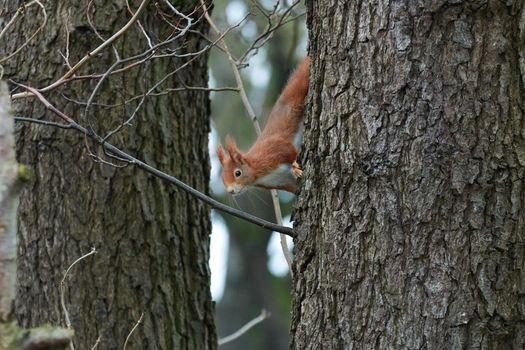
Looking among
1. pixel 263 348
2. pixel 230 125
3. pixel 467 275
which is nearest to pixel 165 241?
pixel 467 275

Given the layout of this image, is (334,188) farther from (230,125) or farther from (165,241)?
(230,125)

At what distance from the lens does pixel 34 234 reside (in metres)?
3.75

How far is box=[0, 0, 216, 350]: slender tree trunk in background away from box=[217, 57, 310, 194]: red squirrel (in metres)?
0.56

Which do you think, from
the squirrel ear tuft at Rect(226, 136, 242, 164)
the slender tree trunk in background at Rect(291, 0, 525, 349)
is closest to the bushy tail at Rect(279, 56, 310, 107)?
the squirrel ear tuft at Rect(226, 136, 242, 164)

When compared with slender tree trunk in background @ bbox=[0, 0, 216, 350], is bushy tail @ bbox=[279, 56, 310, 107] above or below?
above

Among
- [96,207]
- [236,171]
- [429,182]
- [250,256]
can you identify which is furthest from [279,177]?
[250,256]

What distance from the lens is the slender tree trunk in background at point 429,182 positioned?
2297 millimetres

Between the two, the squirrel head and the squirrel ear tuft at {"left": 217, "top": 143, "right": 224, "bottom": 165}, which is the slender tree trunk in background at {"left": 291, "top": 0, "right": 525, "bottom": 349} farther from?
the squirrel ear tuft at {"left": 217, "top": 143, "right": 224, "bottom": 165}

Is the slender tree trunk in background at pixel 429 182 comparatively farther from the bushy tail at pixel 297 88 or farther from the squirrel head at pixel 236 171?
the squirrel head at pixel 236 171

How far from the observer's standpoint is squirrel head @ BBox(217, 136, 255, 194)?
4.56 meters

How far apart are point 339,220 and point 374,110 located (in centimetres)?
31

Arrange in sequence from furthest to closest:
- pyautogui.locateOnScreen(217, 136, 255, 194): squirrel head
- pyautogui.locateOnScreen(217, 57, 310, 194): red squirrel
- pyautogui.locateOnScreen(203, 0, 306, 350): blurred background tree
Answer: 1. pyautogui.locateOnScreen(203, 0, 306, 350): blurred background tree
2. pyautogui.locateOnScreen(217, 136, 255, 194): squirrel head
3. pyautogui.locateOnScreen(217, 57, 310, 194): red squirrel

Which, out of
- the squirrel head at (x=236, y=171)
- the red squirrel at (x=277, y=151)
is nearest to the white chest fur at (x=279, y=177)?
the red squirrel at (x=277, y=151)

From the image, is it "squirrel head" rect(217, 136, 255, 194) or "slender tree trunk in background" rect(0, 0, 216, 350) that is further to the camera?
"squirrel head" rect(217, 136, 255, 194)
